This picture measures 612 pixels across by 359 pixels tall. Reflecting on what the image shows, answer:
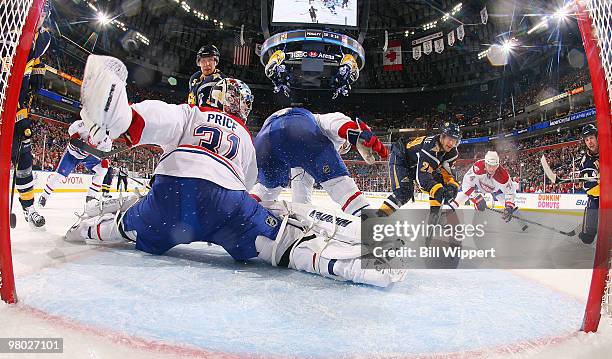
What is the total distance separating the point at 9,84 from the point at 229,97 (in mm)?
1039

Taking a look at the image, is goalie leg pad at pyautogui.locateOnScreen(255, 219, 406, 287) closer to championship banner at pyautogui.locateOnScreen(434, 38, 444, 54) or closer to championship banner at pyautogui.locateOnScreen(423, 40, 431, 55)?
championship banner at pyautogui.locateOnScreen(434, 38, 444, 54)

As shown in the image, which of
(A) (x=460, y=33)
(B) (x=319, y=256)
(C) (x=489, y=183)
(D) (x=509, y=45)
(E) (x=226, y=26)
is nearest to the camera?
(B) (x=319, y=256)

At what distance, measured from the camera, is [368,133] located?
6.88 feet

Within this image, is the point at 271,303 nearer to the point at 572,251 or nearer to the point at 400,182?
the point at 572,251

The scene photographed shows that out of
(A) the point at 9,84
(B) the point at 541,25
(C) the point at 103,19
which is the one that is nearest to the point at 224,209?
(A) the point at 9,84

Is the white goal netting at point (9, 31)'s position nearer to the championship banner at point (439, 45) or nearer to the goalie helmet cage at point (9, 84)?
the goalie helmet cage at point (9, 84)

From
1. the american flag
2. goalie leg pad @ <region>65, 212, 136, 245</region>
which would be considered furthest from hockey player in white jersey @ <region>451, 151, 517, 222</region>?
the american flag

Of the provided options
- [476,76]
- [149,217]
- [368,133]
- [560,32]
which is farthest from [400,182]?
[476,76]

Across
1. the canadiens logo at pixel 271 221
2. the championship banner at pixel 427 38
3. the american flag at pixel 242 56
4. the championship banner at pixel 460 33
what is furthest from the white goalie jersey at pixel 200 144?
the championship banner at pixel 427 38

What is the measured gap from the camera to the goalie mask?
2.03 m

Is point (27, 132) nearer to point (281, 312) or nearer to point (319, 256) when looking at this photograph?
point (319, 256)

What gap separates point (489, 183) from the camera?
230 inches

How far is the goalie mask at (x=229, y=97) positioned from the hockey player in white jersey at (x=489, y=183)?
447 cm

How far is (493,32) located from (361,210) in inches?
870
